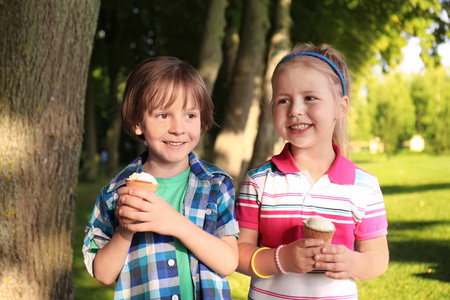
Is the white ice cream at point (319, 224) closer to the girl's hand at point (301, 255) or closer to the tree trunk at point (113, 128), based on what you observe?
the girl's hand at point (301, 255)

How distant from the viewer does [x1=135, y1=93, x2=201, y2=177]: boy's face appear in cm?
248

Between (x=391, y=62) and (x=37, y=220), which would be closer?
(x=37, y=220)

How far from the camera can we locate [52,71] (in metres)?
4.47

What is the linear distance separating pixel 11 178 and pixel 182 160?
89.6 inches

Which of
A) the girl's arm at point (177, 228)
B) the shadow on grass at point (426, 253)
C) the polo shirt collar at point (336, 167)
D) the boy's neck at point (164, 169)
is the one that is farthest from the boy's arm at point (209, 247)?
the shadow on grass at point (426, 253)

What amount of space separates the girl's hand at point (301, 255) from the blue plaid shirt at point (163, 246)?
297 millimetres

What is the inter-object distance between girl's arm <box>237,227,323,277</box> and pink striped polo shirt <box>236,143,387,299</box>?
0.21 feet

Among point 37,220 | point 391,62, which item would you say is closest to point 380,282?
point 37,220

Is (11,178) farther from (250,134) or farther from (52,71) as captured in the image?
(250,134)

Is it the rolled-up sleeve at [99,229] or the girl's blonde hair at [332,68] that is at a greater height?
the girl's blonde hair at [332,68]

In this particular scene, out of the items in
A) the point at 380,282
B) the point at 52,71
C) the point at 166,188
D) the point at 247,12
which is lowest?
the point at 380,282

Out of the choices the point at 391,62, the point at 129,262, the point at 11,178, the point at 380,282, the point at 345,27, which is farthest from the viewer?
the point at 391,62

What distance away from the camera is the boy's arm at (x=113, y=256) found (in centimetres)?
233

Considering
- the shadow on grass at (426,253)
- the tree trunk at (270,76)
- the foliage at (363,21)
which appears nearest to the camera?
the shadow on grass at (426,253)
